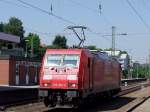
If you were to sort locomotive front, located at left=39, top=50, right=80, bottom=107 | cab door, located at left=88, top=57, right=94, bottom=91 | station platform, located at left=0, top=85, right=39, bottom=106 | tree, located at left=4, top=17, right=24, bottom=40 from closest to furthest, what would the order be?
locomotive front, located at left=39, top=50, right=80, bottom=107, cab door, located at left=88, top=57, right=94, bottom=91, station platform, located at left=0, top=85, right=39, bottom=106, tree, located at left=4, top=17, right=24, bottom=40

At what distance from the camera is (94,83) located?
2603 centimetres

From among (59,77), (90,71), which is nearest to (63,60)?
(59,77)

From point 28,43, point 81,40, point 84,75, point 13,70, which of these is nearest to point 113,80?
point 81,40

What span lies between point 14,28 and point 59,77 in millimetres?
132065

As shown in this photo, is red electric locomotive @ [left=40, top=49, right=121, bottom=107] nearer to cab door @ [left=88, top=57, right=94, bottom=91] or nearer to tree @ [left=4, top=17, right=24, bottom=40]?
cab door @ [left=88, top=57, right=94, bottom=91]

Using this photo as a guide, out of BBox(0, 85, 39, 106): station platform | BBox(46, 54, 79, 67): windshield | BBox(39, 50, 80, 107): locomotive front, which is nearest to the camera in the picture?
BBox(39, 50, 80, 107): locomotive front

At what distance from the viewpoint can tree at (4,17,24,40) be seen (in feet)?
504

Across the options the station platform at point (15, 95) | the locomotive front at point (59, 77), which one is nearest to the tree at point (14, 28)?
the station platform at point (15, 95)

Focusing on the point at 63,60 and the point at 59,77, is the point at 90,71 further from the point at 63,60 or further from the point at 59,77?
the point at 59,77

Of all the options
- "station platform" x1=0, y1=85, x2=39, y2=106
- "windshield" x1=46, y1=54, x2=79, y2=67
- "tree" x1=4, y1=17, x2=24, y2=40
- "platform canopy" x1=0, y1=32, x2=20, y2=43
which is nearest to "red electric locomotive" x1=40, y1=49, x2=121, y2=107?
"windshield" x1=46, y1=54, x2=79, y2=67

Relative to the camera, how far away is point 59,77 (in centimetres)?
2302

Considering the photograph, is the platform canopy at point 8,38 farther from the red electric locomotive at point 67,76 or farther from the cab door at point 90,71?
the red electric locomotive at point 67,76

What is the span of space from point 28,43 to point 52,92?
127 metres

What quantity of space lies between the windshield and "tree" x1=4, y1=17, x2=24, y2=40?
424 ft
